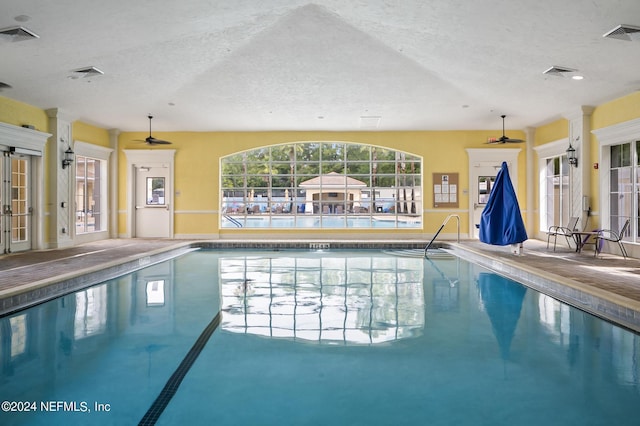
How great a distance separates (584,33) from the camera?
579 cm

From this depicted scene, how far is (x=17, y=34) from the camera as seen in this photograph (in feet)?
18.3

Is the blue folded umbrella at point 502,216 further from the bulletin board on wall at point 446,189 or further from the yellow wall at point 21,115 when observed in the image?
the yellow wall at point 21,115

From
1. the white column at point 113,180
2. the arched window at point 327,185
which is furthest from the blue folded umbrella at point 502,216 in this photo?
the white column at point 113,180

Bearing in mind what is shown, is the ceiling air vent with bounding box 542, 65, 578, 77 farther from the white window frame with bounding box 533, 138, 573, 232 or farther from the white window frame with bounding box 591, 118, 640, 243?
the white window frame with bounding box 533, 138, 573, 232

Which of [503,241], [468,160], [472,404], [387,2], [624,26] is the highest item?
[387,2]

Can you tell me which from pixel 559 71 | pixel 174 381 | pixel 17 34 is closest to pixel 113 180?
pixel 17 34

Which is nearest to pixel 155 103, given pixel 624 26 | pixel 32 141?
pixel 32 141

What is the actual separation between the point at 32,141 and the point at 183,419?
863 centimetres

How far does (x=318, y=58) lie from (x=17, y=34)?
4063 millimetres

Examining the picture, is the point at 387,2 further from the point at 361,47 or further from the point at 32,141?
the point at 32,141

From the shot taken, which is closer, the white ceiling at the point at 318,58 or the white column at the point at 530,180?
the white ceiling at the point at 318,58

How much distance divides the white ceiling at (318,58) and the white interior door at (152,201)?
209 cm

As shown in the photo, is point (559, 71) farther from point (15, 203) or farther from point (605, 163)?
point (15, 203)

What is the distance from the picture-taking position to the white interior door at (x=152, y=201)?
12883 millimetres
